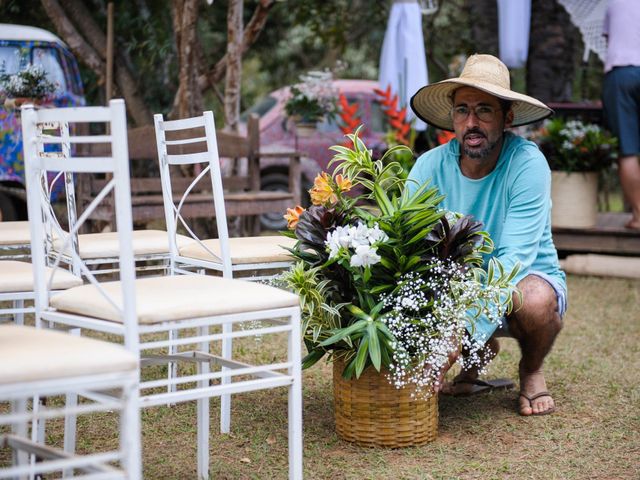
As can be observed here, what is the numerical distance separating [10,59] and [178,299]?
18.9ft

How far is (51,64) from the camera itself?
8047 millimetres

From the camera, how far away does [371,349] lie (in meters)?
3.24

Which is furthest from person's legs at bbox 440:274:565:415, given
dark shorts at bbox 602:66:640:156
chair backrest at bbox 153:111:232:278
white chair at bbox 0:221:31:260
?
dark shorts at bbox 602:66:640:156

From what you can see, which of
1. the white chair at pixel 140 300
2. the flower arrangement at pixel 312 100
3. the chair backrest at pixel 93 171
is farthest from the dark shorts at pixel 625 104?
the chair backrest at pixel 93 171

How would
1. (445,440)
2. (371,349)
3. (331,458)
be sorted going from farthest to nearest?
(445,440) → (331,458) → (371,349)

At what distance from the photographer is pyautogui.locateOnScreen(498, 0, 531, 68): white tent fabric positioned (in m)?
8.02

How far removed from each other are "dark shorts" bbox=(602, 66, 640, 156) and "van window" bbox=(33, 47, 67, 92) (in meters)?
4.72

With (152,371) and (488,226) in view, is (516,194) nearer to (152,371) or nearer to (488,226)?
(488,226)

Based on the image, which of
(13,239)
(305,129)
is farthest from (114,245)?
(305,129)

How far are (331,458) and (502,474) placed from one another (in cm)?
64

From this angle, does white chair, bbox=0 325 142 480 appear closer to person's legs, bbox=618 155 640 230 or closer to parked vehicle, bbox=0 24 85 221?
parked vehicle, bbox=0 24 85 221

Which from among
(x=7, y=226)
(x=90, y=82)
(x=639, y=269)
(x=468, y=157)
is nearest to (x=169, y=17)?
(x=90, y=82)

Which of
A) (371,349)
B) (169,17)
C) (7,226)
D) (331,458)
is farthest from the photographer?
(169,17)

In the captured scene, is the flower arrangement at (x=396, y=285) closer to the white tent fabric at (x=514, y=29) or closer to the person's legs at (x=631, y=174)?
the person's legs at (x=631, y=174)
